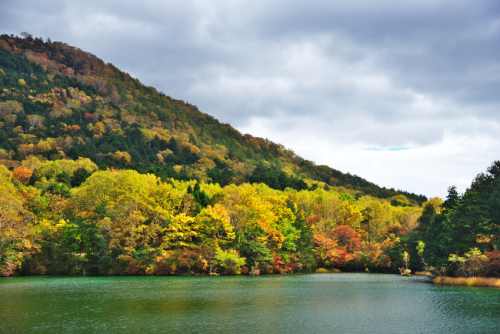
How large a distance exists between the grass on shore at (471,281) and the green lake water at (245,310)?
3.08m

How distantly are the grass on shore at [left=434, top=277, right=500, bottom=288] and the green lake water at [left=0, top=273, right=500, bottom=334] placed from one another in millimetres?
3077

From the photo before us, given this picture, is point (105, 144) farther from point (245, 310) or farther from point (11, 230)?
point (245, 310)

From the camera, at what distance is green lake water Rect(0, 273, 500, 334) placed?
20922 millimetres

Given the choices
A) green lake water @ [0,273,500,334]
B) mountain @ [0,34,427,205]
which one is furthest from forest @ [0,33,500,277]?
mountain @ [0,34,427,205]

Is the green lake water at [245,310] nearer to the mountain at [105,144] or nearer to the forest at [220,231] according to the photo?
the forest at [220,231]

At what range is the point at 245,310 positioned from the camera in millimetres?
25953

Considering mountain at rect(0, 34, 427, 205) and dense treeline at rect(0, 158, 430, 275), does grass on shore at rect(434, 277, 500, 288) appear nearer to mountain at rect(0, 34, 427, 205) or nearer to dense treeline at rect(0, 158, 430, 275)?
dense treeline at rect(0, 158, 430, 275)

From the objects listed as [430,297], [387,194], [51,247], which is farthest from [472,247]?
[387,194]

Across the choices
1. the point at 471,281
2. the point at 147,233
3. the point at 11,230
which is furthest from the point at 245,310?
the point at 11,230

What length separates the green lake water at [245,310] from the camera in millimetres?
20922

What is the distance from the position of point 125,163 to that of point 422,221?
91.3m

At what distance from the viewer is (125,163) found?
12569 cm

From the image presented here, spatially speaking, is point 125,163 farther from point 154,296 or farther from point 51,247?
point 154,296

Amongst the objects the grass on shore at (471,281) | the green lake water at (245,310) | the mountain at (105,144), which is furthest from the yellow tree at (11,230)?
the mountain at (105,144)
